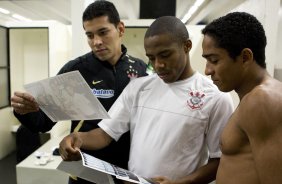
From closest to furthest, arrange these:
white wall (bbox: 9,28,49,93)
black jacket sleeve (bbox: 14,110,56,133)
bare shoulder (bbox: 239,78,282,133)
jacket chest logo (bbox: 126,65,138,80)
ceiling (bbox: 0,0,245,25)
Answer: bare shoulder (bbox: 239,78,282,133) < black jacket sleeve (bbox: 14,110,56,133) < jacket chest logo (bbox: 126,65,138,80) < white wall (bbox: 9,28,49,93) < ceiling (bbox: 0,0,245,25)

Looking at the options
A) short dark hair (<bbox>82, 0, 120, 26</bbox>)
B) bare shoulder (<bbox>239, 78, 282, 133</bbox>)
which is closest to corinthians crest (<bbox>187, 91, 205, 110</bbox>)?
bare shoulder (<bbox>239, 78, 282, 133</bbox>)

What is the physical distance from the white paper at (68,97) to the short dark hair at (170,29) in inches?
13.0

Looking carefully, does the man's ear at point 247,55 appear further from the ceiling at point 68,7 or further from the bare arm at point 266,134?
the ceiling at point 68,7

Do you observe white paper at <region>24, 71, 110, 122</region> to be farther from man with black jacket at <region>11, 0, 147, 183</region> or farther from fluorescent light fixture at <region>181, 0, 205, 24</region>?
fluorescent light fixture at <region>181, 0, 205, 24</region>

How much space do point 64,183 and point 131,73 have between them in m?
1.45

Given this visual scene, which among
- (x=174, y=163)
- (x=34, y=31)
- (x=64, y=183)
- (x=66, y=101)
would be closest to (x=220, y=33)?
(x=174, y=163)

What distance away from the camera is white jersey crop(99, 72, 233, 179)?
3.30 feet

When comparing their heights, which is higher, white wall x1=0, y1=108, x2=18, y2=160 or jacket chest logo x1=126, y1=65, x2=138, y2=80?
jacket chest logo x1=126, y1=65, x2=138, y2=80

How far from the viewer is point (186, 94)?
105 centimetres

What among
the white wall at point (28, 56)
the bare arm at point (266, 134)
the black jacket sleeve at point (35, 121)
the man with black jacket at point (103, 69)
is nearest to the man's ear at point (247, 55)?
the bare arm at point (266, 134)

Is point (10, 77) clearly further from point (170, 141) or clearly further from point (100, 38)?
point (170, 141)

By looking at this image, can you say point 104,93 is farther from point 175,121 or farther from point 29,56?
point 29,56

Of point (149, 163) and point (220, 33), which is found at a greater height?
point (220, 33)

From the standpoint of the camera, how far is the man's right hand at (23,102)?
1106mm
